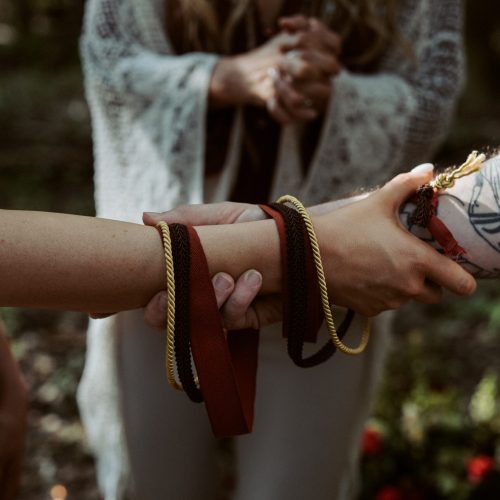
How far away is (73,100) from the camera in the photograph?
670 centimetres

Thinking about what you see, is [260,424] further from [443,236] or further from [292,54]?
[292,54]

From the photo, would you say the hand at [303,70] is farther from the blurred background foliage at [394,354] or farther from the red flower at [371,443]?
the red flower at [371,443]

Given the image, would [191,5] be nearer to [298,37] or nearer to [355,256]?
[298,37]

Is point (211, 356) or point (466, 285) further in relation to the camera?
point (466, 285)

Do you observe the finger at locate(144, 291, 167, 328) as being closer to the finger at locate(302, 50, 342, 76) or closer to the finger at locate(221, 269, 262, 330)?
the finger at locate(221, 269, 262, 330)

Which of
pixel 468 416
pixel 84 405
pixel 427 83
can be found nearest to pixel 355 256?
pixel 427 83

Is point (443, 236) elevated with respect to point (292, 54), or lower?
lower

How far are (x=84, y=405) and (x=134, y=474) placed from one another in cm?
27

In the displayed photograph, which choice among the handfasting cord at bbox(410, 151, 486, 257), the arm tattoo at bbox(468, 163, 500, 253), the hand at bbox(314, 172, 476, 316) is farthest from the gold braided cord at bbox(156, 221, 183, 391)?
the arm tattoo at bbox(468, 163, 500, 253)

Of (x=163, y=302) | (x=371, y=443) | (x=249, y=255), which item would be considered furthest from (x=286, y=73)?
(x=371, y=443)

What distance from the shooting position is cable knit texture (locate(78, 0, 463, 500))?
169cm

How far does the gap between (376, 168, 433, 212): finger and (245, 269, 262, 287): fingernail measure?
0.30m

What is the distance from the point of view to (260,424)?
1688 mm

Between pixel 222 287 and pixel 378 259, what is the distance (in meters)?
0.31
